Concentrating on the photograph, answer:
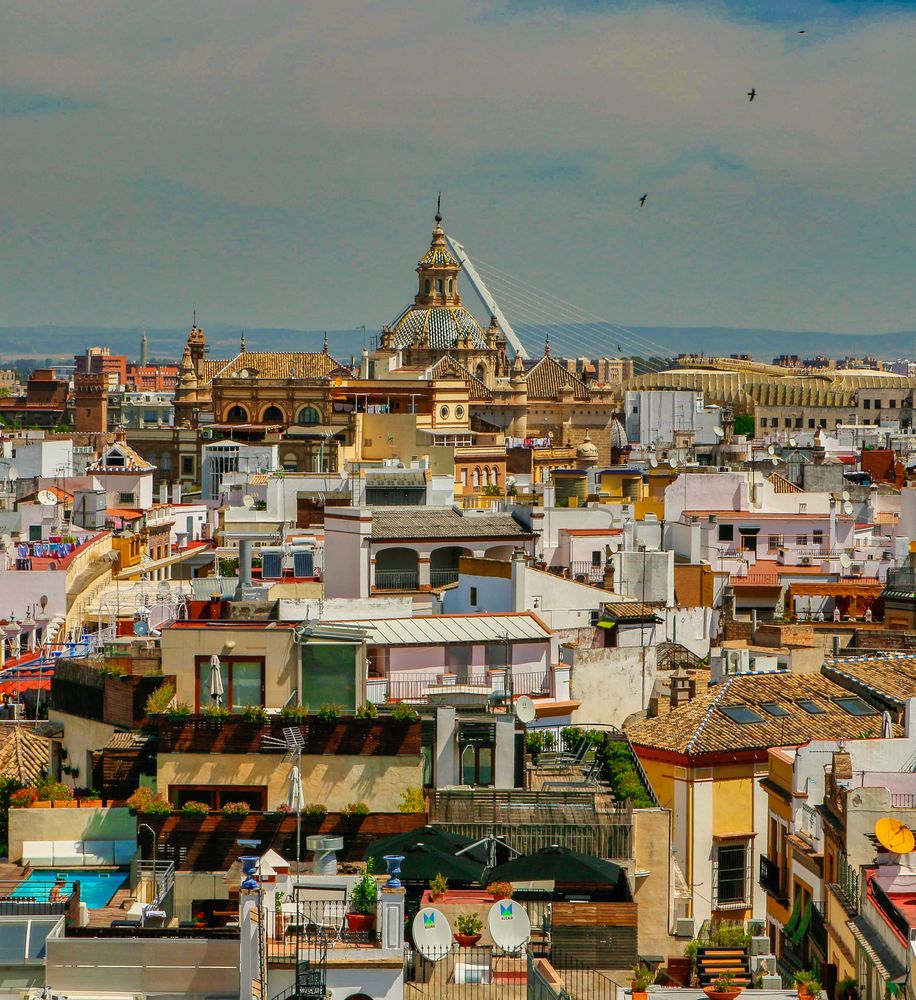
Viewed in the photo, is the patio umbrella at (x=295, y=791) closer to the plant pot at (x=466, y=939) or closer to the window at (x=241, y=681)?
the window at (x=241, y=681)

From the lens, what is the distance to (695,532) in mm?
40250

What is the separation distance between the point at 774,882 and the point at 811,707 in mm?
4241

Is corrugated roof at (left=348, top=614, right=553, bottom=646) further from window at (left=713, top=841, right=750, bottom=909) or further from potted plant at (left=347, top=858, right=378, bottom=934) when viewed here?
potted plant at (left=347, top=858, right=378, bottom=934)

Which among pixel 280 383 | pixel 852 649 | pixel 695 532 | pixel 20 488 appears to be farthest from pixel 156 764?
pixel 280 383

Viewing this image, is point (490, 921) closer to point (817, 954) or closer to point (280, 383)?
point (817, 954)

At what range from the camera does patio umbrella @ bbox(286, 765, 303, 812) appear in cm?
1775

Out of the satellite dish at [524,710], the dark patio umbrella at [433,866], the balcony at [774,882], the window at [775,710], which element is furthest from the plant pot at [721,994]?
the window at [775,710]

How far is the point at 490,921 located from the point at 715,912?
7.55 meters

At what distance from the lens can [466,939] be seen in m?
15.0

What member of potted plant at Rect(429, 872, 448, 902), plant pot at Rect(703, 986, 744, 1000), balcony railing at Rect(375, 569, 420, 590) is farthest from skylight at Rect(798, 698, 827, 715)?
plant pot at Rect(703, 986, 744, 1000)

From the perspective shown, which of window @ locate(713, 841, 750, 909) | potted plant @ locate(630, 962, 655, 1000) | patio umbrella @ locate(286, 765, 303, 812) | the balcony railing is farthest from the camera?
the balcony railing

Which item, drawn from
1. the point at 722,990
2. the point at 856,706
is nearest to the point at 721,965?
the point at 722,990

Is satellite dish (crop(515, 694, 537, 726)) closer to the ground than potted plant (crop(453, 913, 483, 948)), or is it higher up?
higher up

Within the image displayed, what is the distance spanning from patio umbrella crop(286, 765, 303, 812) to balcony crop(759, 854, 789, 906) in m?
4.50
